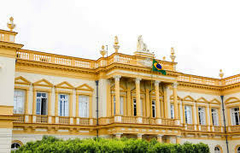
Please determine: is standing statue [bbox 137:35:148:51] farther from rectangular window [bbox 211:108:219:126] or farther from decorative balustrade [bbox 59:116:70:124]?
rectangular window [bbox 211:108:219:126]

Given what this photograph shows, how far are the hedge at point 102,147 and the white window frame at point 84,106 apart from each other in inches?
273

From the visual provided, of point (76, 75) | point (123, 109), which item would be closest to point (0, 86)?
point (76, 75)

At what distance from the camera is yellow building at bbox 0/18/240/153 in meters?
23.3

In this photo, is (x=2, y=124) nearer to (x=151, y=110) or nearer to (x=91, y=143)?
(x=91, y=143)

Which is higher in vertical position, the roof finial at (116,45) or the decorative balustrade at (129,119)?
the roof finial at (116,45)

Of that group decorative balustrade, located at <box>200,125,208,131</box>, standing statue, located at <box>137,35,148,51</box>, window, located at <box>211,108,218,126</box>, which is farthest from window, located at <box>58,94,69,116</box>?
window, located at <box>211,108,218,126</box>

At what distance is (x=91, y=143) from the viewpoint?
16.7 metres

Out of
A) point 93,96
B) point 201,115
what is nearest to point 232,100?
point 201,115

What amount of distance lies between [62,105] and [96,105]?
282 centimetres

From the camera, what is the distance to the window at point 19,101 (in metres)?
23.7

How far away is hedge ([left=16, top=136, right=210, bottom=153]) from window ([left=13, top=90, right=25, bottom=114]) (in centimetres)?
496

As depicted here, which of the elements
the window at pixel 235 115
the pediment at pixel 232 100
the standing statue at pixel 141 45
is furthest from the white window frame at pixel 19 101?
the window at pixel 235 115

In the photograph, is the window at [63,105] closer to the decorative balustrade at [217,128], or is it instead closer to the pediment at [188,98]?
the pediment at [188,98]

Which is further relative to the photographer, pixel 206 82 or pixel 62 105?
pixel 206 82
